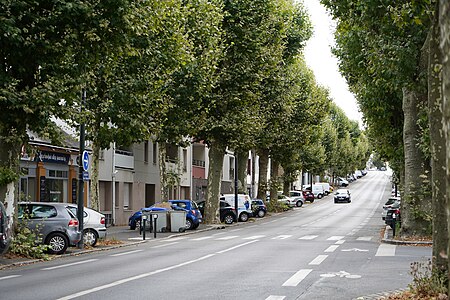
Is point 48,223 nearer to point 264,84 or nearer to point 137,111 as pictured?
point 137,111

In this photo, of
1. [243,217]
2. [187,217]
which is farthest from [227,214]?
[187,217]

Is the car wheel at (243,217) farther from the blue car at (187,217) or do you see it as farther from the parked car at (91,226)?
the parked car at (91,226)

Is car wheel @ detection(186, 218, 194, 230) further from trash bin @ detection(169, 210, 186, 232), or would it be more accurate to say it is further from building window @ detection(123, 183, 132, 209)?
building window @ detection(123, 183, 132, 209)

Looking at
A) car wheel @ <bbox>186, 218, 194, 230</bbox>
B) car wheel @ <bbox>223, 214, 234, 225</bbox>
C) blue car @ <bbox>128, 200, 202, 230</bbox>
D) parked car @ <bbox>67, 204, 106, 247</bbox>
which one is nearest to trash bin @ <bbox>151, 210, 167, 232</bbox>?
blue car @ <bbox>128, 200, 202, 230</bbox>

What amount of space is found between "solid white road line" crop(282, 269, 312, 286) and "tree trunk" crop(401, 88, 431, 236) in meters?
11.1

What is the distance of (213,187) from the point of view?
4094cm

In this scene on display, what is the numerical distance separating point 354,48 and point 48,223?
46.9ft

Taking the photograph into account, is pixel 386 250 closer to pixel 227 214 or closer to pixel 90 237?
pixel 90 237

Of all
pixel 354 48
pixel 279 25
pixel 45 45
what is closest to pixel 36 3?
pixel 45 45

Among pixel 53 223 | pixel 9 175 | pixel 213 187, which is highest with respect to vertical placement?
pixel 9 175

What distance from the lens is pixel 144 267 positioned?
16.3m

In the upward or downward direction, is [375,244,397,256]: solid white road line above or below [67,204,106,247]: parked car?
below

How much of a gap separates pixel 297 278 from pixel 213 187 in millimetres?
27174

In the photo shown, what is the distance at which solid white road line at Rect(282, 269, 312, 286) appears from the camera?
42.7ft
